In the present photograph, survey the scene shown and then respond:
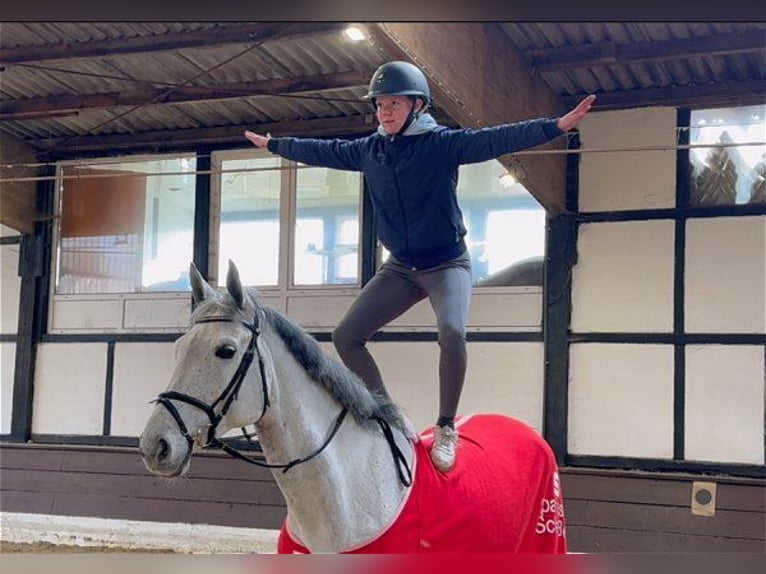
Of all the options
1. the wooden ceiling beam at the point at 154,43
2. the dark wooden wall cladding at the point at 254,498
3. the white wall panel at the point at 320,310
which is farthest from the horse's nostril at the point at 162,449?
the dark wooden wall cladding at the point at 254,498

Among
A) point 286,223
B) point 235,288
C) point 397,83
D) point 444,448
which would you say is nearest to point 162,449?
point 235,288

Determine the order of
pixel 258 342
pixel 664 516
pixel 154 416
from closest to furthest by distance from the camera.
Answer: pixel 154 416 < pixel 258 342 < pixel 664 516

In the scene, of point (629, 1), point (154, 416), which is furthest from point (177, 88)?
point (154, 416)

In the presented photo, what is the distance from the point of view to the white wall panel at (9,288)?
4238mm

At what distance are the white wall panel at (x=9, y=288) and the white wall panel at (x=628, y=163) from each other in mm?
2707

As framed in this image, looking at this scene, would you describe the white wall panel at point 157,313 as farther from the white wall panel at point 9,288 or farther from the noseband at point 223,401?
the noseband at point 223,401

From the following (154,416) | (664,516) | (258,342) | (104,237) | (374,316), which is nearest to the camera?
(154,416)

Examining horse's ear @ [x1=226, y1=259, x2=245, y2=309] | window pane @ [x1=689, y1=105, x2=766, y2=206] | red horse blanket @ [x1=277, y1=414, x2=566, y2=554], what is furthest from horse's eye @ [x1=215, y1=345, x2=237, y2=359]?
window pane @ [x1=689, y1=105, x2=766, y2=206]

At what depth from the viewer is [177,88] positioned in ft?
12.1

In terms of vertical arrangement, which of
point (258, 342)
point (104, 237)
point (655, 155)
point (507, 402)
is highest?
point (655, 155)

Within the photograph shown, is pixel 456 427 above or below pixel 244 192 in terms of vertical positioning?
below

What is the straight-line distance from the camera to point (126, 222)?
12.8 feet

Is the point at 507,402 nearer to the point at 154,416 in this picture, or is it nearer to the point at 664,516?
the point at 664,516

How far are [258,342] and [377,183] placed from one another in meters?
0.63
